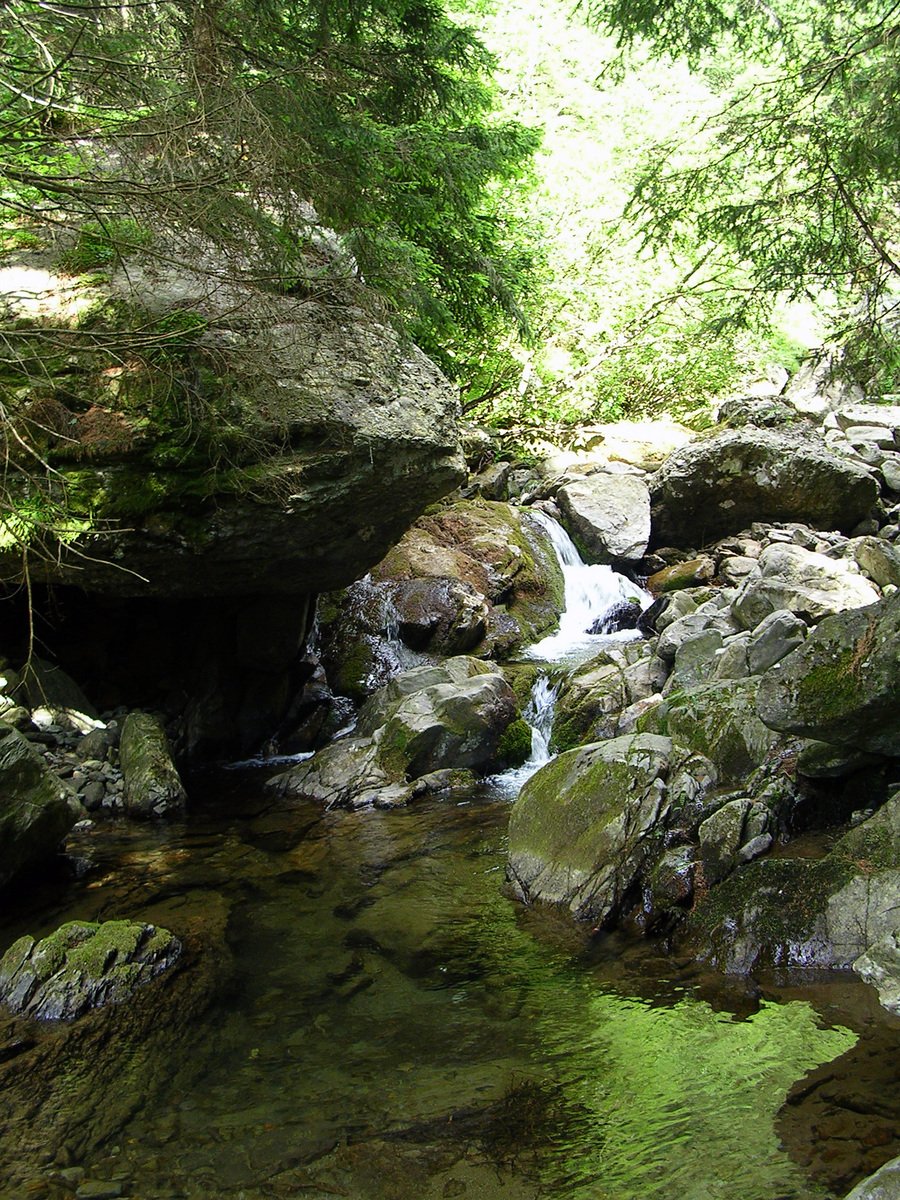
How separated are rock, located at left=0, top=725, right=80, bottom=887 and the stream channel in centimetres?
42

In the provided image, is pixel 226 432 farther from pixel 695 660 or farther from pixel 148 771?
pixel 695 660

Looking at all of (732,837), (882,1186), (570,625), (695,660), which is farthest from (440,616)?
(882,1186)

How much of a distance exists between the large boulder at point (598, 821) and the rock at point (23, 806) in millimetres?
3736

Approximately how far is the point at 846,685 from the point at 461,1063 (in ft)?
10.5

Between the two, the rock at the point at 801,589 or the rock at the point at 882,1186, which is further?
the rock at the point at 801,589

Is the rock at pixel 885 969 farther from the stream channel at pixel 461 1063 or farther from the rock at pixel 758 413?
the rock at pixel 758 413

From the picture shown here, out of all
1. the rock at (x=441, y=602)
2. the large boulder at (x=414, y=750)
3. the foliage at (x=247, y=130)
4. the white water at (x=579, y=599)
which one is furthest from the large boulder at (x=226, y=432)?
the white water at (x=579, y=599)

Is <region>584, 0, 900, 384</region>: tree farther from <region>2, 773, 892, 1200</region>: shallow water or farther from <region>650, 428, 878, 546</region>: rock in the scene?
<region>650, 428, 878, 546</region>: rock

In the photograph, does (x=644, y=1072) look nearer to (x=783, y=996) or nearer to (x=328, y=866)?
(x=783, y=996)

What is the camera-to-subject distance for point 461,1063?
14.6 ft

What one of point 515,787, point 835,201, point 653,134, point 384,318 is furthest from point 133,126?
point 653,134

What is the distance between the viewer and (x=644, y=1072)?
13.8ft

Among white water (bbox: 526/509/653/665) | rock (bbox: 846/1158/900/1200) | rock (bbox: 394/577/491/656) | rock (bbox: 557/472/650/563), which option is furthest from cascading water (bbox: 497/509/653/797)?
rock (bbox: 846/1158/900/1200)

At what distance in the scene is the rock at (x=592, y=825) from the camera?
607 cm
